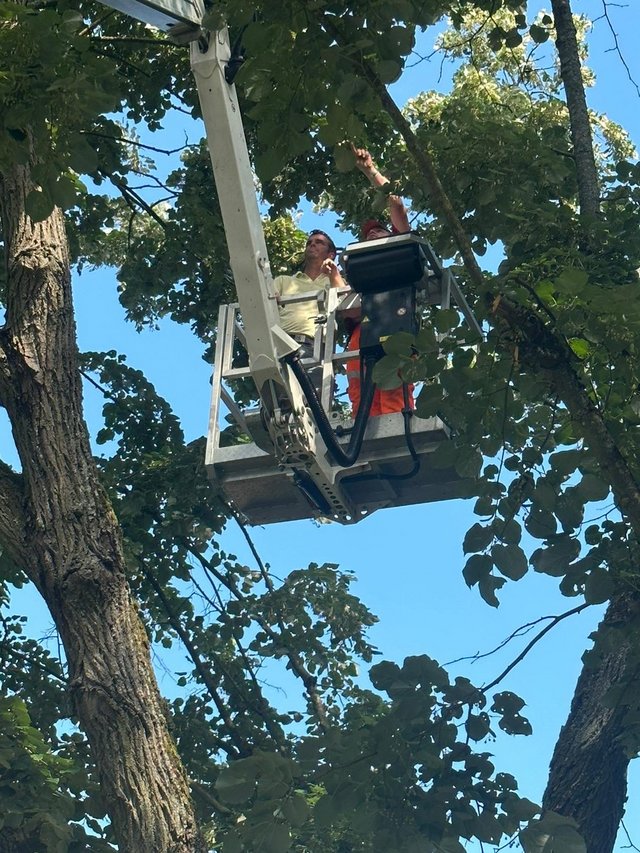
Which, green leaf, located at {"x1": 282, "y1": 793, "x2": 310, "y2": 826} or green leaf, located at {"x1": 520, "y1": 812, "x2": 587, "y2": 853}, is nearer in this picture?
green leaf, located at {"x1": 282, "y1": 793, "x2": 310, "y2": 826}

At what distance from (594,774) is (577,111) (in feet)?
11.9

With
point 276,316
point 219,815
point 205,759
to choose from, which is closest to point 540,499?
point 276,316

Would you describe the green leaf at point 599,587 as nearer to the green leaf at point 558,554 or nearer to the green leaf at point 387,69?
the green leaf at point 558,554

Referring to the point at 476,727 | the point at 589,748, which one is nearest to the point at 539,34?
the point at 476,727

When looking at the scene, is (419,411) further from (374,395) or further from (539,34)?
(539,34)

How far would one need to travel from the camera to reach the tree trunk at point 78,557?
6.34 m

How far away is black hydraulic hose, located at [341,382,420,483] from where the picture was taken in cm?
693

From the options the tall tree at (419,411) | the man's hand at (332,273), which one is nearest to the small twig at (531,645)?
the tall tree at (419,411)

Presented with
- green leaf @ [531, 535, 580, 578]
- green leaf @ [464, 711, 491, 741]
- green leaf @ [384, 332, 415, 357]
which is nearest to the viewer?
green leaf @ [384, 332, 415, 357]

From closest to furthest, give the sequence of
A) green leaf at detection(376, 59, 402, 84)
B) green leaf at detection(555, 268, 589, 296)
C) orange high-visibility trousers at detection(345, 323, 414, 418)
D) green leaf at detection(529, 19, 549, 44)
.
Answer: green leaf at detection(555, 268, 589, 296), green leaf at detection(376, 59, 402, 84), green leaf at detection(529, 19, 549, 44), orange high-visibility trousers at detection(345, 323, 414, 418)

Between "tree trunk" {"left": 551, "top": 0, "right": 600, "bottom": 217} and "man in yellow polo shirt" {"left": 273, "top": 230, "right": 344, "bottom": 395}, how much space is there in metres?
1.49

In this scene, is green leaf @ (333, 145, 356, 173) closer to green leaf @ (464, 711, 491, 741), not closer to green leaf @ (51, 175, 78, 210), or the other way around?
green leaf @ (51, 175, 78, 210)

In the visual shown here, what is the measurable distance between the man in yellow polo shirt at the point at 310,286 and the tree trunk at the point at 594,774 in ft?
7.22

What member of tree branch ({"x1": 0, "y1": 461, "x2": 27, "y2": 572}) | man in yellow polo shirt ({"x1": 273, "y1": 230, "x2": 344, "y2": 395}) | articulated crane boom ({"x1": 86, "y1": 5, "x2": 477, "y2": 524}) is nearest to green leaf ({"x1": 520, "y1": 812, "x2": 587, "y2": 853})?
articulated crane boom ({"x1": 86, "y1": 5, "x2": 477, "y2": 524})
